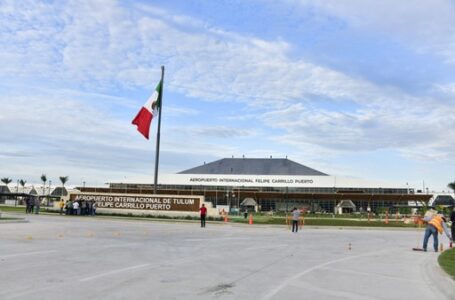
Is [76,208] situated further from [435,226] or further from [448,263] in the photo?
[448,263]

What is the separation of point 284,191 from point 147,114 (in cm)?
7726

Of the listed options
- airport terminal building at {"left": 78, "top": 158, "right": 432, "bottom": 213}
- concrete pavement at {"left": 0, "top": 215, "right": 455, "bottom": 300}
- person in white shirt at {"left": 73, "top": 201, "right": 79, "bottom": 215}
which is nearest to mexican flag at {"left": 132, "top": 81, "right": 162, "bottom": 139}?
person in white shirt at {"left": 73, "top": 201, "right": 79, "bottom": 215}

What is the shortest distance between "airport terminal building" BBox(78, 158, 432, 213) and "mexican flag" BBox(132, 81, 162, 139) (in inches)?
2567

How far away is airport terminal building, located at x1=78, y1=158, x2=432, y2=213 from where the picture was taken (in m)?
111

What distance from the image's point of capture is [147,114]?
42438mm

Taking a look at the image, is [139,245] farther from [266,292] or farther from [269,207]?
[269,207]

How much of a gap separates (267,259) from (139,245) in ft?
17.4

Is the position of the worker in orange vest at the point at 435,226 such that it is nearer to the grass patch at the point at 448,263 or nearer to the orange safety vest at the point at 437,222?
the orange safety vest at the point at 437,222

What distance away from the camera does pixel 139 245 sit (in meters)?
18.1

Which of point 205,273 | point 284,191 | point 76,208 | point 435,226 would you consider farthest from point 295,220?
point 284,191

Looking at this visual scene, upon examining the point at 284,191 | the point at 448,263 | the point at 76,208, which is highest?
the point at 284,191

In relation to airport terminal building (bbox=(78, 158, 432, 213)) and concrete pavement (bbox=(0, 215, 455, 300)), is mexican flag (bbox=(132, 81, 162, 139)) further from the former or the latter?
airport terminal building (bbox=(78, 158, 432, 213))

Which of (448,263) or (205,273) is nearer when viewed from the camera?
(205,273)

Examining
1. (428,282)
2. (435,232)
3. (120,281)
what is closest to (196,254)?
(120,281)
